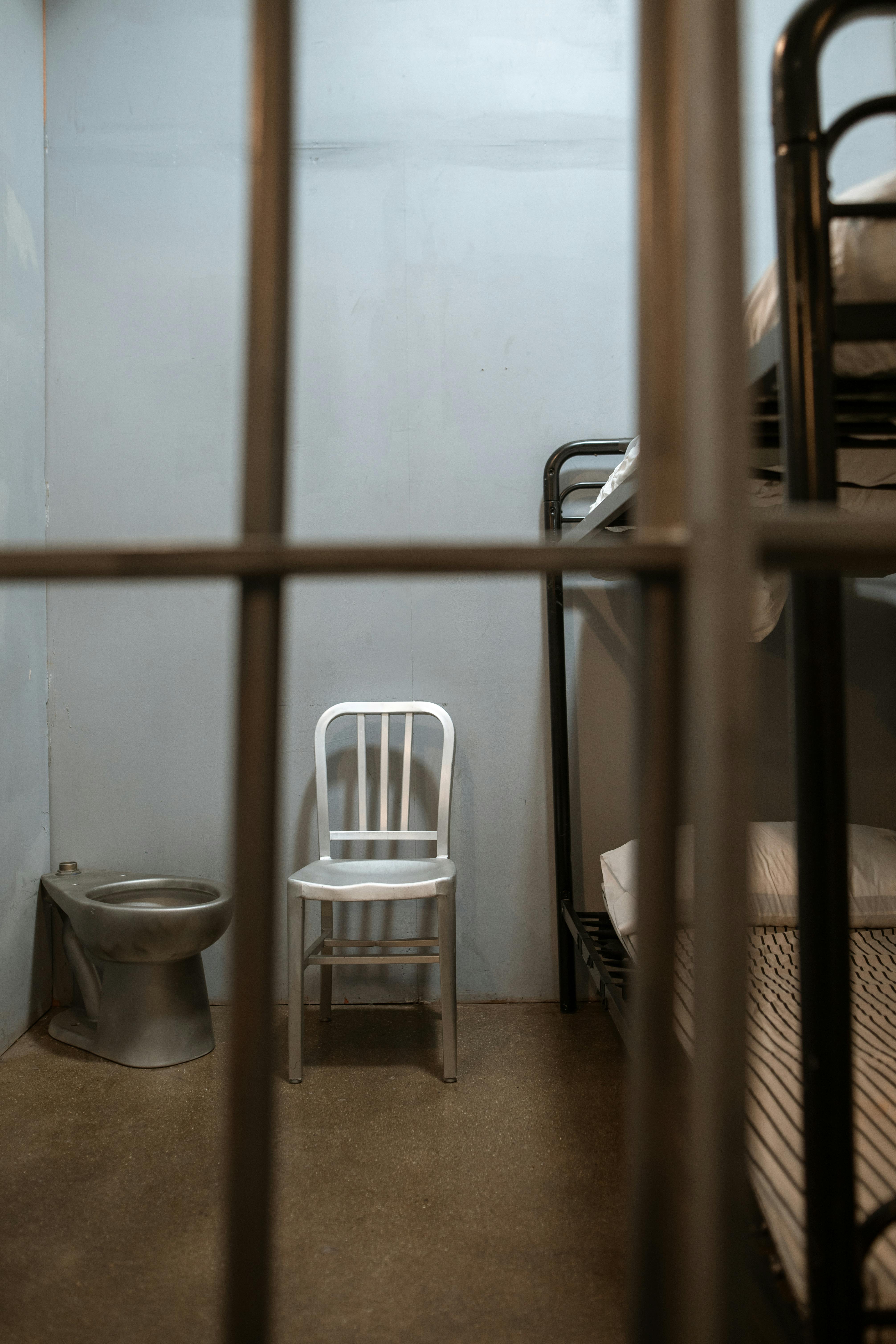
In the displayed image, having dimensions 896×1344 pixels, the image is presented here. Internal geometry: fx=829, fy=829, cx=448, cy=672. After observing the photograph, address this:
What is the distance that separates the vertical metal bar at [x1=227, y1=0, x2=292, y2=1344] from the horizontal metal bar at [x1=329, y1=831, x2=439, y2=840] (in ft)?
5.70

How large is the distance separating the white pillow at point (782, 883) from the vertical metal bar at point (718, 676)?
4.22 feet

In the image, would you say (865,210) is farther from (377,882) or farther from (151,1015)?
(151,1015)

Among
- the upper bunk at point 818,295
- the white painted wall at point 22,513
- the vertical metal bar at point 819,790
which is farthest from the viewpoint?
the white painted wall at point 22,513

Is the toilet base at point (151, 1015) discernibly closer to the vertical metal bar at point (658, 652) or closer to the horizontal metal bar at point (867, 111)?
the vertical metal bar at point (658, 652)

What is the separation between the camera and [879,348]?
2.90ft

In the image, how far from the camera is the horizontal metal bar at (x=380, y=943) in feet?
5.93

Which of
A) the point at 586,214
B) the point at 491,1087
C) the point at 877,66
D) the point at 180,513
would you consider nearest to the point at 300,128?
the point at 586,214

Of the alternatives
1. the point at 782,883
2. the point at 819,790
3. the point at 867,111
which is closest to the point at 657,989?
the point at 819,790

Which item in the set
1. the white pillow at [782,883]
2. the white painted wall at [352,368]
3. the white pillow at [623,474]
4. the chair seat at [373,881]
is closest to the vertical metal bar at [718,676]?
the white pillow at [623,474]

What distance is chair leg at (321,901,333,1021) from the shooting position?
205 cm

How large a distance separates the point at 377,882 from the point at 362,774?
1.17ft

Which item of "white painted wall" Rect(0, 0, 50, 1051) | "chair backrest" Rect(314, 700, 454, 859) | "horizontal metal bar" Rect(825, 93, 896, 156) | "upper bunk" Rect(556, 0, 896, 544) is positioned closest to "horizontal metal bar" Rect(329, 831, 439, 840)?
"chair backrest" Rect(314, 700, 454, 859)

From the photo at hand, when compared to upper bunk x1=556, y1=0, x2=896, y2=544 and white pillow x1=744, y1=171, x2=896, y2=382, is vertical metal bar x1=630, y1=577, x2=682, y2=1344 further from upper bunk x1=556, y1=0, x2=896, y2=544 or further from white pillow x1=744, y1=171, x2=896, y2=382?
white pillow x1=744, y1=171, x2=896, y2=382

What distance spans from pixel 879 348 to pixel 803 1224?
32.3 inches
